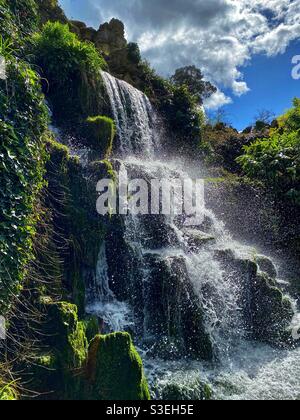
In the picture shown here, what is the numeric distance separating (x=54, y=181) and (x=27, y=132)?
1.46 meters

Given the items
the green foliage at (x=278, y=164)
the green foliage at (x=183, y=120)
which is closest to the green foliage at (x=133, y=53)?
the green foliage at (x=183, y=120)

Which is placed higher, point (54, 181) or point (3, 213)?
point (54, 181)

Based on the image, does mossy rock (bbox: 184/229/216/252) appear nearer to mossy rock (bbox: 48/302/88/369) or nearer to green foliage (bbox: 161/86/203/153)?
mossy rock (bbox: 48/302/88/369)

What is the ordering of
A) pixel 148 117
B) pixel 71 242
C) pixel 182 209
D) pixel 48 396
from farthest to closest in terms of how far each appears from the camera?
pixel 148 117
pixel 182 209
pixel 71 242
pixel 48 396

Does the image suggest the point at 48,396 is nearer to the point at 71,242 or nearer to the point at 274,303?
the point at 71,242

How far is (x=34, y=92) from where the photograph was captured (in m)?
5.21

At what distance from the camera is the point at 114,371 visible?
4137 millimetres

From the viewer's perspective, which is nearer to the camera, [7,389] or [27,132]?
[7,389]

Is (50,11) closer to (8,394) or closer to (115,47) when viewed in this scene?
(115,47)

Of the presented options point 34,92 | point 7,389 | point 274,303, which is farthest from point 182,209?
point 7,389

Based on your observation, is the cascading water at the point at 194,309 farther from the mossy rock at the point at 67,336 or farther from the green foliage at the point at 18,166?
the green foliage at the point at 18,166

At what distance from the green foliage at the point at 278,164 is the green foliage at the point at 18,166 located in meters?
8.66

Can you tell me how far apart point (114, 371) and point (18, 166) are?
297 cm

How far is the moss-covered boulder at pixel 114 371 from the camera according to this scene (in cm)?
407
